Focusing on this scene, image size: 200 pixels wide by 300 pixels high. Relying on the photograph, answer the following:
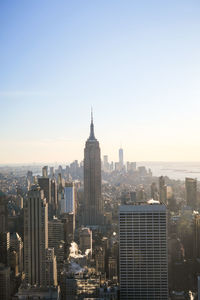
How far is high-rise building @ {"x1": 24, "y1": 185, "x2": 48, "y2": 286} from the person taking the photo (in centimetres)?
762

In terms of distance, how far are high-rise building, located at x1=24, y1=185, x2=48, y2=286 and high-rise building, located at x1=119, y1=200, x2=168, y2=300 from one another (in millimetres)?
1554

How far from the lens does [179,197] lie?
41.3 ft

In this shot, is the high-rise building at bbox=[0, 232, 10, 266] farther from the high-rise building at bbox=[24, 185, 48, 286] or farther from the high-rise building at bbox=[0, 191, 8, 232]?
the high-rise building at bbox=[0, 191, 8, 232]

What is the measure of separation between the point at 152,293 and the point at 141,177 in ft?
31.5

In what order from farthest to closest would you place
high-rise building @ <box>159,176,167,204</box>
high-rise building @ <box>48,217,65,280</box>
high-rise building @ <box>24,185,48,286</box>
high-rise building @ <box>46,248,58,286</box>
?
high-rise building @ <box>159,176,167,204</box> → high-rise building @ <box>48,217,65,280</box> → high-rise building @ <box>24,185,48,286</box> → high-rise building @ <box>46,248,58,286</box>

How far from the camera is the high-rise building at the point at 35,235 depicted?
7621 millimetres

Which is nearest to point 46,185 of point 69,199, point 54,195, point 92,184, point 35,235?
point 54,195

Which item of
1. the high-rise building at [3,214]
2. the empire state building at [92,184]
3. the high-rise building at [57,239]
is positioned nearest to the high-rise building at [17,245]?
the high-rise building at [57,239]

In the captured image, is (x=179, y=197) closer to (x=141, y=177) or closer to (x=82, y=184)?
(x=141, y=177)

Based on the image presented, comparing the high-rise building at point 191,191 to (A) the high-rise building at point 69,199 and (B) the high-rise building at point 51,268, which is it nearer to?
(A) the high-rise building at point 69,199

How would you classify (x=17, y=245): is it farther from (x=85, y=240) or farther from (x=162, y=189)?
(x=162, y=189)

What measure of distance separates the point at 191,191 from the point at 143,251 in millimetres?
6254

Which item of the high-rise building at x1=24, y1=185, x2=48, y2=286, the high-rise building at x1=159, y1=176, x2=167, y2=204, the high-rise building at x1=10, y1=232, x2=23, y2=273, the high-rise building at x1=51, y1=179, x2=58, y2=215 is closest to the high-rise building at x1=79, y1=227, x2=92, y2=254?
the high-rise building at x1=51, y1=179, x2=58, y2=215

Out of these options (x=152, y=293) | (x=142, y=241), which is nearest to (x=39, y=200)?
(x=142, y=241)
